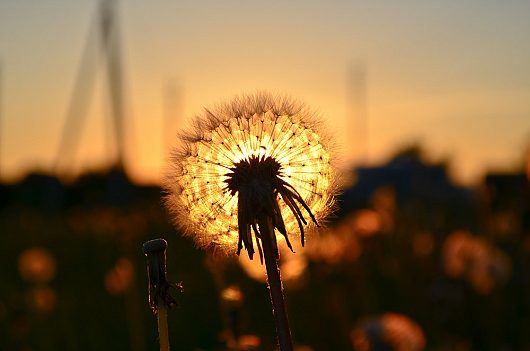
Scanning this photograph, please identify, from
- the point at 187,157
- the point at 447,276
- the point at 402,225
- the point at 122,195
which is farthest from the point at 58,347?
the point at 122,195

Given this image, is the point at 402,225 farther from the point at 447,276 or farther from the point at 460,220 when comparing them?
the point at 460,220

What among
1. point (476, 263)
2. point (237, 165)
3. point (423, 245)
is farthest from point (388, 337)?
point (423, 245)

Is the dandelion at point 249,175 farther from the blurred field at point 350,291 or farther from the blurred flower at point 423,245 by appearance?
the blurred flower at point 423,245

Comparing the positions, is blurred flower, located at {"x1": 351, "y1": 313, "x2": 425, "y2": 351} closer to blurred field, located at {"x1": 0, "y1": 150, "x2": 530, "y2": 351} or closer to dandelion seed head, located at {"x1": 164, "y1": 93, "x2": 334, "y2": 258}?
blurred field, located at {"x1": 0, "y1": 150, "x2": 530, "y2": 351}

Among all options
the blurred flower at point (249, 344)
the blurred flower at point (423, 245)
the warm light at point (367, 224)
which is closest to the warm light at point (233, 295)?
the blurred flower at point (249, 344)

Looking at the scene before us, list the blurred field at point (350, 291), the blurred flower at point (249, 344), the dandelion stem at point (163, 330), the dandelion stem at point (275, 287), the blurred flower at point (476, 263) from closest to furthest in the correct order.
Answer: the dandelion stem at point (275, 287)
the dandelion stem at point (163, 330)
the blurred flower at point (249, 344)
the blurred field at point (350, 291)
the blurred flower at point (476, 263)

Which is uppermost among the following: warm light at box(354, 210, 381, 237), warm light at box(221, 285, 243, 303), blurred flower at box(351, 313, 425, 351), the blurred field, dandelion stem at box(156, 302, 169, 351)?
dandelion stem at box(156, 302, 169, 351)

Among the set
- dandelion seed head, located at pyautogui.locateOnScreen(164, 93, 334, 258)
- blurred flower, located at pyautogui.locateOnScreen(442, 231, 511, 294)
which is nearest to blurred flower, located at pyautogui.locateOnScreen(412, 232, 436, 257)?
blurred flower, located at pyautogui.locateOnScreen(442, 231, 511, 294)
